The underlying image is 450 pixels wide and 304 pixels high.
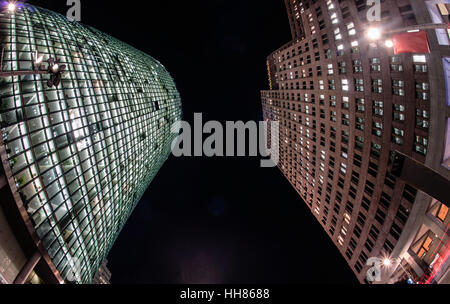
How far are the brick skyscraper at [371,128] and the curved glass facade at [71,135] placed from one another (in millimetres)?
44110

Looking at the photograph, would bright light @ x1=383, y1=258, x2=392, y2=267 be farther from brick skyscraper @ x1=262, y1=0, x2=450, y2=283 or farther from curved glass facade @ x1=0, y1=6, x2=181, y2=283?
curved glass facade @ x1=0, y1=6, x2=181, y2=283

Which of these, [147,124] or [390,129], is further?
[147,124]

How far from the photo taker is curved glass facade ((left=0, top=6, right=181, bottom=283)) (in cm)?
2238

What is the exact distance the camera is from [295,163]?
57.8 m

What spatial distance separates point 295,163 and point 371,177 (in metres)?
25.1

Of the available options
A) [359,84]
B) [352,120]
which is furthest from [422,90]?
[352,120]

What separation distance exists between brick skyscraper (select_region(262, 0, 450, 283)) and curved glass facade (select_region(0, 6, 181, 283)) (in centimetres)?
4411

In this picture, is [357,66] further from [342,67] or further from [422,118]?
[422,118]

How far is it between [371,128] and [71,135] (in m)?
50.5

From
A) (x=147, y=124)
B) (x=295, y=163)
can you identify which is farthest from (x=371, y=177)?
(x=147, y=124)

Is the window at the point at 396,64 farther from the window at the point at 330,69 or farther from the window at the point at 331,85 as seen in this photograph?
the window at the point at 330,69

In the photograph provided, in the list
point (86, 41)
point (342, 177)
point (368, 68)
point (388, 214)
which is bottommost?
point (388, 214)
